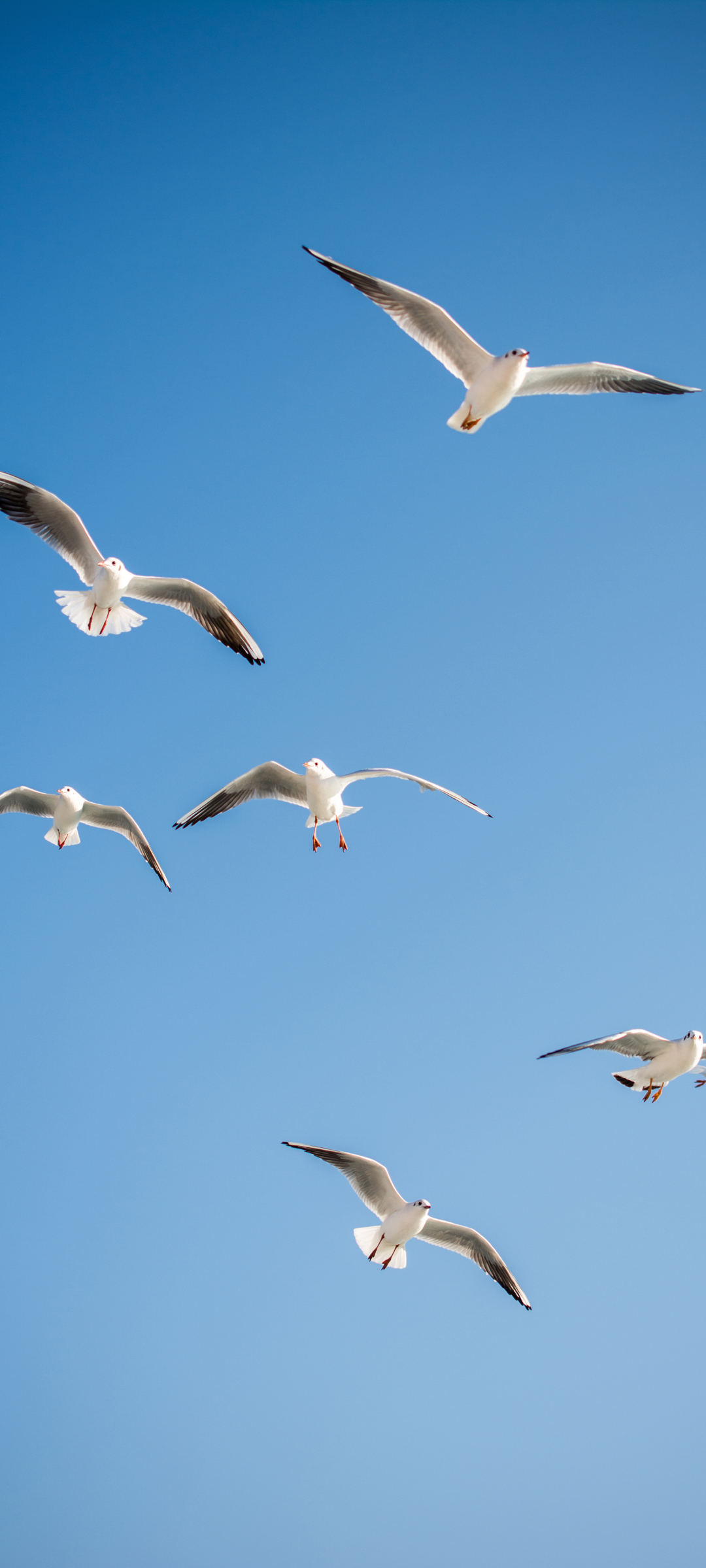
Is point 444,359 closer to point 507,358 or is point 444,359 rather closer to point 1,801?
point 507,358

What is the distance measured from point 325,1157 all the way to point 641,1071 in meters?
3.14

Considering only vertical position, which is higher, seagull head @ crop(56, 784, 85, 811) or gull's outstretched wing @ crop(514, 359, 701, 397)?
gull's outstretched wing @ crop(514, 359, 701, 397)

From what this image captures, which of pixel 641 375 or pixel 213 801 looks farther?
pixel 213 801

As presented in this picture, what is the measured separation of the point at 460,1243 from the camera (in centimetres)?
1461

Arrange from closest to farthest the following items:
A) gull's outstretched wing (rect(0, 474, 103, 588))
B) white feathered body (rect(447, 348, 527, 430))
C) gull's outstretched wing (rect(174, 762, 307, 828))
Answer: white feathered body (rect(447, 348, 527, 430)), gull's outstretched wing (rect(0, 474, 103, 588)), gull's outstretched wing (rect(174, 762, 307, 828))

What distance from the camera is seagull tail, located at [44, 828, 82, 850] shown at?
1476 centimetres

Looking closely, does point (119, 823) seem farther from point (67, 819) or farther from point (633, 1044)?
point (633, 1044)

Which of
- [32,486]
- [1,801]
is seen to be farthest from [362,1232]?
[32,486]

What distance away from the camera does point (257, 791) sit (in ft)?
46.5

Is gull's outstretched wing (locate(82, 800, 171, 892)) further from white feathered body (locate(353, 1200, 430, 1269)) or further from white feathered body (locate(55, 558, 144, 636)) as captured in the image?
white feathered body (locate(353, 1200, 430, 1269))

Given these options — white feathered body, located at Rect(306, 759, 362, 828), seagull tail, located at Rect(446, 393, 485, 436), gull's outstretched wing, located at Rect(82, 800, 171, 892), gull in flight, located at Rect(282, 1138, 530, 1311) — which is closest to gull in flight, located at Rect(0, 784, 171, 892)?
gull's outstretched wing, located at Rect(82, 800, 171, 892)

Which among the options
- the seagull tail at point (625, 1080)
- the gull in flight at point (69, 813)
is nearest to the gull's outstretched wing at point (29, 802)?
the gull in flight at point (69, 813)

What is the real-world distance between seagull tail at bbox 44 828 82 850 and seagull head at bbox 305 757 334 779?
9.47ft

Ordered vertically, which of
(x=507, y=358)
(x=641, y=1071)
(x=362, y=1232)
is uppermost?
(x=507, y=358)
